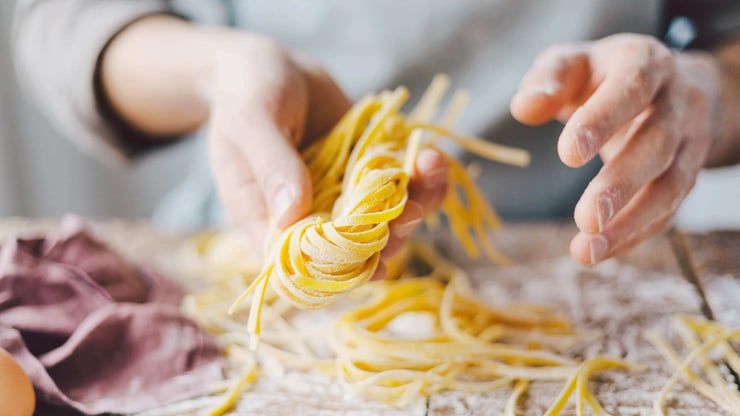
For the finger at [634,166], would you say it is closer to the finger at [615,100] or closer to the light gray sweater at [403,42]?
the finger at [615,100]

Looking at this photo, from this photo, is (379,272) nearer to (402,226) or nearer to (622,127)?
(402,226)

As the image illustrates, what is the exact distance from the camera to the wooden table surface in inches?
21.1

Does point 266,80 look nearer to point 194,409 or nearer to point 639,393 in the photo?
point 194,409

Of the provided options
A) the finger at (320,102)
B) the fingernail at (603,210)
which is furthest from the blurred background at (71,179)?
the fingernail at (603,210)

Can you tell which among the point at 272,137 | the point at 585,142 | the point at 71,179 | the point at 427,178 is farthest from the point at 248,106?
the point at 71,179

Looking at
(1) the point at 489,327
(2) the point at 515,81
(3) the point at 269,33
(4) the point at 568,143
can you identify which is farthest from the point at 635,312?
(3) the point at 269,33

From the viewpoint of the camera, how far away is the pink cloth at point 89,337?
551 mm

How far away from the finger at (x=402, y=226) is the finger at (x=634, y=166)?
0.12m

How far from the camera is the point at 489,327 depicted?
0.65 metres

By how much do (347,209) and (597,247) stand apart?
19 cm

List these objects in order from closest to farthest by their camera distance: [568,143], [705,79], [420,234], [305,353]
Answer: [568,143], [305,353], [705,79], [420,234]

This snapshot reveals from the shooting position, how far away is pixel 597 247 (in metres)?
0.56

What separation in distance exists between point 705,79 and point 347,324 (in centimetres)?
44

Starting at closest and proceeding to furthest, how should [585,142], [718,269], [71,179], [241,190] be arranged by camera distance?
[585,142] < [241,190] < [718,269] < [71,179]
